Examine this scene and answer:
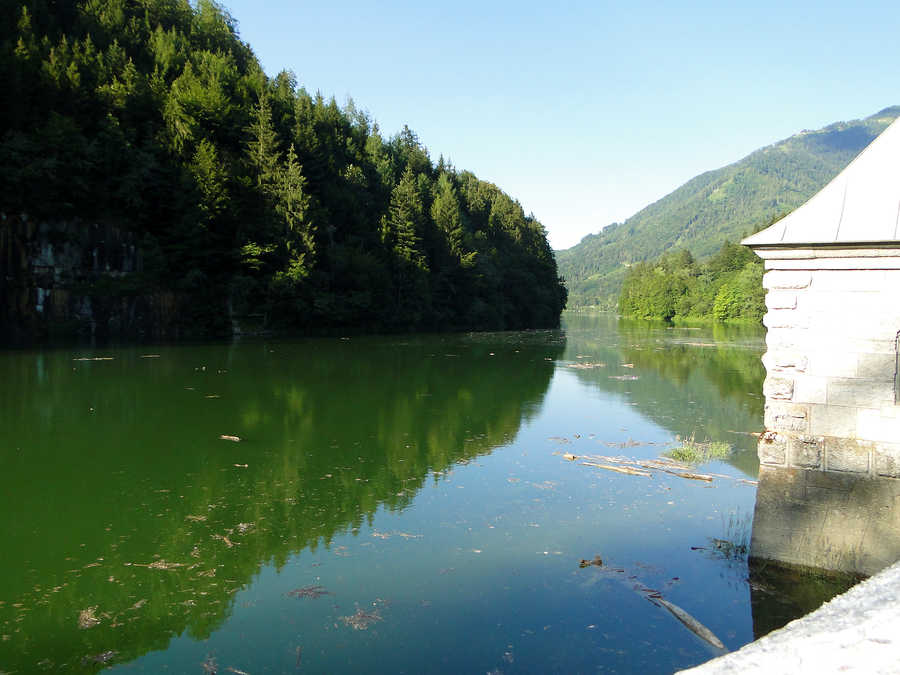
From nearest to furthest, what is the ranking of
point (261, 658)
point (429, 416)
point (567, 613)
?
point (261, 658) → point (567, 613) → point (429, 416)

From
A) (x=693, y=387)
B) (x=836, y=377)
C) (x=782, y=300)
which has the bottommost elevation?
(x=693, y=387)

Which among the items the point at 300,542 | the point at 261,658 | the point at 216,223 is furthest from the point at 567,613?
the point at 216,223

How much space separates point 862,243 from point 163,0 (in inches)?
2914

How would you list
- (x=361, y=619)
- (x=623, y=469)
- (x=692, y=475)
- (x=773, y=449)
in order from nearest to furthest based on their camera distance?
(x=361, y=619)
(x=773, y=449)
(x=692, y=475)
(x=623, y=469)

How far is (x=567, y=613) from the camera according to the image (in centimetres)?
553

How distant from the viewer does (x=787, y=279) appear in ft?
20.6

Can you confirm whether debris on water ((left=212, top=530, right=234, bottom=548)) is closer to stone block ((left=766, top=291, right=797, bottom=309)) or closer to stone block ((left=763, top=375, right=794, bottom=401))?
stone block ((left=763, top=375, right=794, bottom=401))

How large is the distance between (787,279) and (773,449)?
5.68 ft

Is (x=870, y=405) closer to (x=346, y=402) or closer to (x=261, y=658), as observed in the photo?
(x=261, y=658)

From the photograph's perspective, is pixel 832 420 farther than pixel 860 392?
Yes

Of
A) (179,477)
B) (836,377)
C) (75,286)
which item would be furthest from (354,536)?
(75,286)

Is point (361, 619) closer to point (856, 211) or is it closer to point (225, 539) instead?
point (225, 539)

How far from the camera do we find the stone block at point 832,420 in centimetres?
611

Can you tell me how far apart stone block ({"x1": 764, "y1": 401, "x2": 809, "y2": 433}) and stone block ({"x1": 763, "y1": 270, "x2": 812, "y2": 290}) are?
1186mm
